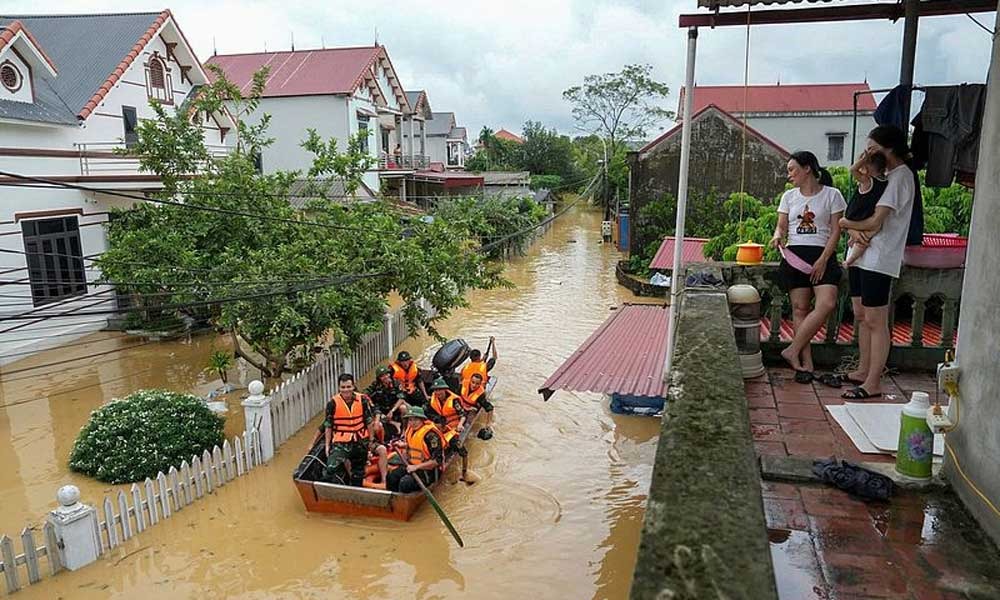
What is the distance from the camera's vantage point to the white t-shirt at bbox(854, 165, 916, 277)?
14.4 feet

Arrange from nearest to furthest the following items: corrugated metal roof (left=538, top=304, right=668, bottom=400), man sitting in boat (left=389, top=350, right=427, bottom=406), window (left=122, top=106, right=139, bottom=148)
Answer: corrugated metal roof (left=538, top=304, right=668, bottom=400) < man sitting in boat (left=389, top=350, right=427, bottom=406) < window (left=122, top=106, right=139, bottom=148)

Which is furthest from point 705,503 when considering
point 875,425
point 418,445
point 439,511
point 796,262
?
point 418,445

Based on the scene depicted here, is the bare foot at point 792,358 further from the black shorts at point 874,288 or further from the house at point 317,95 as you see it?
the house at point 317,95

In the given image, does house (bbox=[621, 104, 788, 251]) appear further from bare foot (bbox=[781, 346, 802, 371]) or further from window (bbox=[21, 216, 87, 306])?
bare foot (bbox=[781, 346, 802, 371])

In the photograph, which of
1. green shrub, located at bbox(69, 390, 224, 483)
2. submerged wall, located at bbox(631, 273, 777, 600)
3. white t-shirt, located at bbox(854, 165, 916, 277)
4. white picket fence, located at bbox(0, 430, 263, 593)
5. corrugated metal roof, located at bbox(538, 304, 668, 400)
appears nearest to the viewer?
submerged wall, located at bbox(631, 273, 777, 600)

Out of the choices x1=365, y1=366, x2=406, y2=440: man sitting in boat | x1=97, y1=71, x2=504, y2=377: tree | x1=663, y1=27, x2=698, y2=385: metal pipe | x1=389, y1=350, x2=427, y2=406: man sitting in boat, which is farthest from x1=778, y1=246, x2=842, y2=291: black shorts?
x1=389, y1=350, x2=427, y2=406: man sitting in boat

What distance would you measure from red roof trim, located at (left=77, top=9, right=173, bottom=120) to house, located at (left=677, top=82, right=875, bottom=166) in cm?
2571

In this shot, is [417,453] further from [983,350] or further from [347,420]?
[983,350]

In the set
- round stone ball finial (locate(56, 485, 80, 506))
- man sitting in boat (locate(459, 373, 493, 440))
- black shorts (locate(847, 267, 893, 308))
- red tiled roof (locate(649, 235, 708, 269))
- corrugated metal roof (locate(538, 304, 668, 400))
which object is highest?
black shorts (locate(847, 267, 893, 308))

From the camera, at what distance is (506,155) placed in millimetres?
61156

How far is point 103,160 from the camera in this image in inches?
642

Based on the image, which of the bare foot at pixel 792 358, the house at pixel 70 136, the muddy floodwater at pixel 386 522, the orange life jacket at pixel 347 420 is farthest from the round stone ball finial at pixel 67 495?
the bare foot at pixel 792 358

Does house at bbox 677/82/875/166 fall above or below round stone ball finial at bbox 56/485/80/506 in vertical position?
above

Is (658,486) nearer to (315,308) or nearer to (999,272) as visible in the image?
(999,272)
